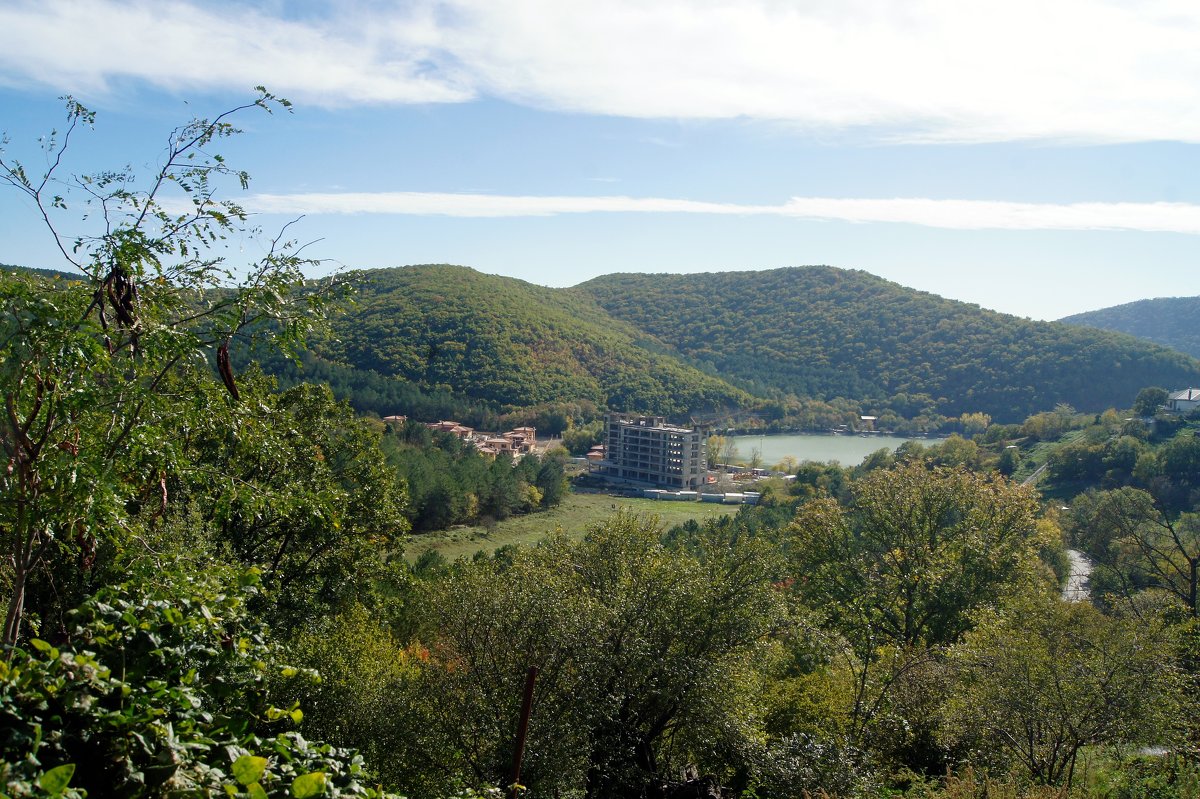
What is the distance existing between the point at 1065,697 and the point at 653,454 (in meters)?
55.4

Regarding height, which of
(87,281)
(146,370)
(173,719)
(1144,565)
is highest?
(87,281)

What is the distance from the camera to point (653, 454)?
6425 centimetres

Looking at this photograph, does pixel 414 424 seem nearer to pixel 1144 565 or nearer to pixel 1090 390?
pixel 1144 565

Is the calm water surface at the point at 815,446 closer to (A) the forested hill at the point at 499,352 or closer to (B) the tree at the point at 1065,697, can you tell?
(A) the forested hill at the point at 499,352

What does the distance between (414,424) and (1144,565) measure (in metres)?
44.6

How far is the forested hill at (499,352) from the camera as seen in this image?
77500mm

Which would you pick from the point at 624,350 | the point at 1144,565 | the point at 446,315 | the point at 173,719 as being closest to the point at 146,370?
the point at 173,719

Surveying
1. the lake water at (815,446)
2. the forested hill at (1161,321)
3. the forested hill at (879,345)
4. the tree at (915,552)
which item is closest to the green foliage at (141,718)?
the tree at (915,552)

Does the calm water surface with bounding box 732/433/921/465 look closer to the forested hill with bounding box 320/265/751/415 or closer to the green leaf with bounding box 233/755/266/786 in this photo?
the forested hill with bounding box 320/265/751/415

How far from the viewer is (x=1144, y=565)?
20797mm

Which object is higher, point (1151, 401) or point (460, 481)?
point (1151, 401)

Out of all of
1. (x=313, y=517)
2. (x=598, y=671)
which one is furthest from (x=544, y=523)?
(x=598, y=671)

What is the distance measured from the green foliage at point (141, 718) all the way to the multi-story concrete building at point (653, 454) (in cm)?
5927

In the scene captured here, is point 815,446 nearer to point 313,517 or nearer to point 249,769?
point 313,517
